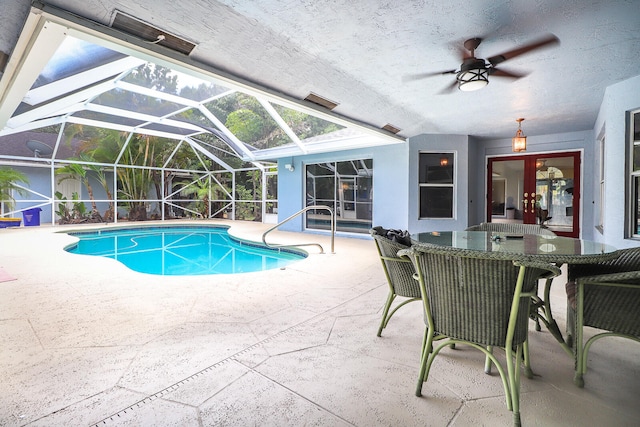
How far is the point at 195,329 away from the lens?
2689 mm

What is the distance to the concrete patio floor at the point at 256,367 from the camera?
1.65 metres

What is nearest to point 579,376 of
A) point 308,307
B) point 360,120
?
point 308,307

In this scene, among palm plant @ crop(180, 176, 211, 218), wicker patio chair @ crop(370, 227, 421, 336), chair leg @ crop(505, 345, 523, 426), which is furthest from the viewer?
palm plant @ crop(180, 176, 211, 218)

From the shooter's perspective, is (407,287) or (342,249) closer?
(407,287)

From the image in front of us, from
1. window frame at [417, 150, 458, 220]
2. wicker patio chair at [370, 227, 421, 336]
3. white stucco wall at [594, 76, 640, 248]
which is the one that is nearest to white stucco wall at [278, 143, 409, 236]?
window frame at [417, 150, 458, 220]

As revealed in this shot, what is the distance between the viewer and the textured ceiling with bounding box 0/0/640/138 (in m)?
2.62

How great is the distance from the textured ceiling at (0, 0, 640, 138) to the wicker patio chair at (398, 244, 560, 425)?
2.18m

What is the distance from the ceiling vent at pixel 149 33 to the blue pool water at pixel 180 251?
408 cm

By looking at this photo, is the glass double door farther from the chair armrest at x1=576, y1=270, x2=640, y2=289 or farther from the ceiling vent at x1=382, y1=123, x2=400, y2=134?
the chair armrest at x1=576, y1=270, x2=640, y2=289

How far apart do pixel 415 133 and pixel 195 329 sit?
616 cm

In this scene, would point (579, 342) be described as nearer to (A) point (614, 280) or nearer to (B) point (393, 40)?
(A) point (614, 280)

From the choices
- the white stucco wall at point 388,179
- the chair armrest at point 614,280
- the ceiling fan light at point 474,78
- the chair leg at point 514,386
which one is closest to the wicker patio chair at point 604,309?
the chair armrest at point 614,280

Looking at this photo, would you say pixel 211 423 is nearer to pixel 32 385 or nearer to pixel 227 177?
pixel 32 385

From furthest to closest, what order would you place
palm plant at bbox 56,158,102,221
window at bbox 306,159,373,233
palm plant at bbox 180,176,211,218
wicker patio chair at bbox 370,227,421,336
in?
palm plant at bbox 180,176,211,218
palm plant at bbox 56,158,102,221
window at bbox 306,159,373,233
wicker patio chair at bbox 370,227,421,336
